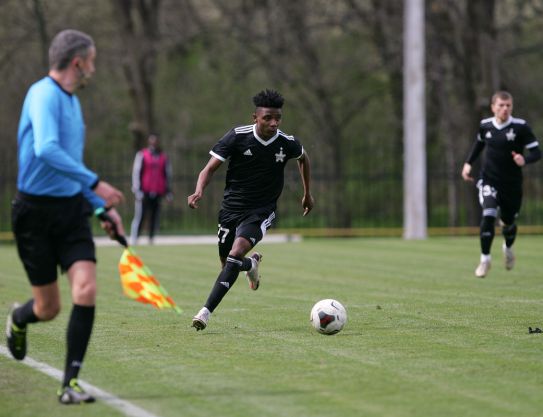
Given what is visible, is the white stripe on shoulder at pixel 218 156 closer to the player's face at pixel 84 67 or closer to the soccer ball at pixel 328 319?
the soccer ball at pixel 328 319

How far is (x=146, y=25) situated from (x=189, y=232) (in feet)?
23.6

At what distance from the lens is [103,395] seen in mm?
6832

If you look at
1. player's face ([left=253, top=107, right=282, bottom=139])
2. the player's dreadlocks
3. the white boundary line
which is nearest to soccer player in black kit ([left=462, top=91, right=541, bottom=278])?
player's face ([left=253, top=107, right=282, bottom=139])

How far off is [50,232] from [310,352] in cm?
249

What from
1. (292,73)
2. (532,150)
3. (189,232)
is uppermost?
(292,73)

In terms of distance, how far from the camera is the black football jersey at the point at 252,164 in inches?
417

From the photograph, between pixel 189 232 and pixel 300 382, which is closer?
pixel 300 382

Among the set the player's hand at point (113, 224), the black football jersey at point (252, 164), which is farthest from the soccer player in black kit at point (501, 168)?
the player's hand at point (113, 224)

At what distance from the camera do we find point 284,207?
33.8 m

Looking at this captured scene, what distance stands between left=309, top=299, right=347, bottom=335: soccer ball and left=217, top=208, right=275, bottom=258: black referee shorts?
999 mm

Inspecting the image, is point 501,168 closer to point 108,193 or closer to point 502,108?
point 502,108

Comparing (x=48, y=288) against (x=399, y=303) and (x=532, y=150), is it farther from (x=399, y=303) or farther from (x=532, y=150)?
(x=532, y=150)

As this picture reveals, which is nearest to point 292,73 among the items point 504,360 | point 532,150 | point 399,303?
point 532,150

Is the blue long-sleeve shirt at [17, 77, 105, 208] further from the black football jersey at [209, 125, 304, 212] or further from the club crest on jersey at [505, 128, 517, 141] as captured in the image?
the club crest on jersey at [505, 128, 517, 141]
